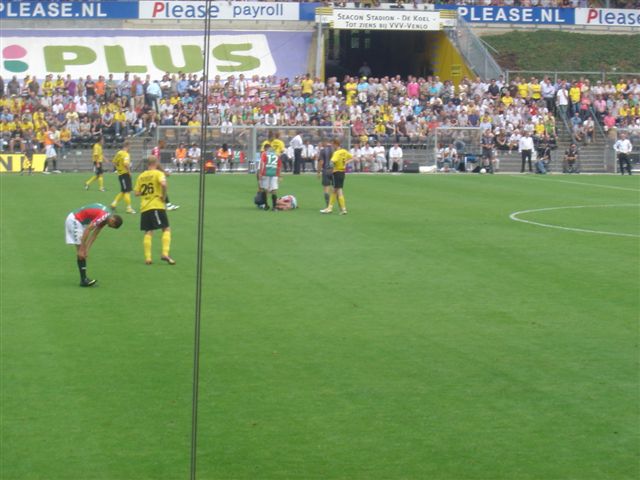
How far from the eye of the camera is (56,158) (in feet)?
150

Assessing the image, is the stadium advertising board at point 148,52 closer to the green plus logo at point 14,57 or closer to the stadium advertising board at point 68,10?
the green plus logo at point 14,57

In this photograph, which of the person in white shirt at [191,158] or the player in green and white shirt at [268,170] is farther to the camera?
the person in white shirt at [191,158]

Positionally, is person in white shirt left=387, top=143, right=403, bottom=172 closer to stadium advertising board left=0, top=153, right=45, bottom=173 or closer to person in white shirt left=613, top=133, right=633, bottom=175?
person in white shirt left=613, top=133, right=633, bottom=175

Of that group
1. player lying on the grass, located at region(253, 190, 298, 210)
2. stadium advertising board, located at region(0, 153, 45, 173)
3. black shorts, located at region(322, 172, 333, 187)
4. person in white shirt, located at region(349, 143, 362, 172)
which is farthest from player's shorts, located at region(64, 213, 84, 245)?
person in white shirt, located at region(349, 143, 362, 172)

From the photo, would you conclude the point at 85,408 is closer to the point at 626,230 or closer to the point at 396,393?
the point at 396,393

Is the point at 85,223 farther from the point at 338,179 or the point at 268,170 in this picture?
the point at 268,170

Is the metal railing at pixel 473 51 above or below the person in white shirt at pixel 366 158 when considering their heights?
above

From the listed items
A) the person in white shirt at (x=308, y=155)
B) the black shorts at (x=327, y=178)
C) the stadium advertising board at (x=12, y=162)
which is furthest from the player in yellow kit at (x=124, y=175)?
the person in white shirt at (x=308, y=155)

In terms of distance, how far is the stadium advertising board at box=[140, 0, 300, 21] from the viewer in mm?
56125

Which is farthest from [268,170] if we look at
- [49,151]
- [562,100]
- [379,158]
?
[562,100]

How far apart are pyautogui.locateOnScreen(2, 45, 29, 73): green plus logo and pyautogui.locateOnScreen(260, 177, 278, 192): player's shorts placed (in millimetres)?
26376

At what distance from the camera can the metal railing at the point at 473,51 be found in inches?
2183

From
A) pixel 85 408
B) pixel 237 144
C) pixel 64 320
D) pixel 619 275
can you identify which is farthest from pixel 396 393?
pixel 237 144

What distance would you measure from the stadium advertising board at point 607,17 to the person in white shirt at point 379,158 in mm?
18537
